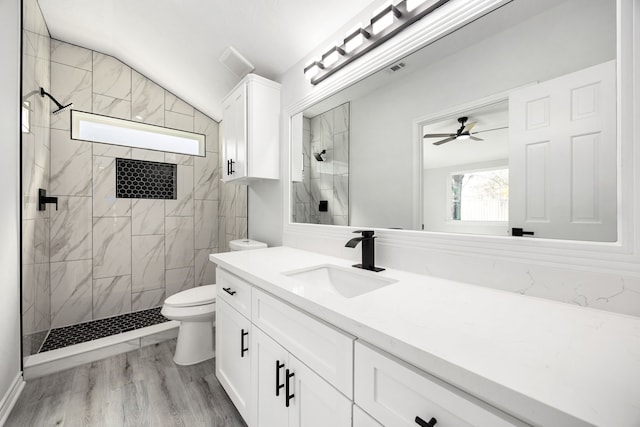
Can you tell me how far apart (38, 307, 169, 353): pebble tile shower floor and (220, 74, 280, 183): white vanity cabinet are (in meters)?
1.71

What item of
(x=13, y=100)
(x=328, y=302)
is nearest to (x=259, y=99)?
(x=13, y=100)

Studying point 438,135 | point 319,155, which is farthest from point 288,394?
point 319,155

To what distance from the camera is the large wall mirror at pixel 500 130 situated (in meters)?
0.76

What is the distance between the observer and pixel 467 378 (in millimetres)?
469

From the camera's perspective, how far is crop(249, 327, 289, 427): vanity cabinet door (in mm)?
976

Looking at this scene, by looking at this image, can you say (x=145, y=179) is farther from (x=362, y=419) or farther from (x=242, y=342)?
(x=362, y=419)

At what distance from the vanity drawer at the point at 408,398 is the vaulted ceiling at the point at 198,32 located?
1.65 meters

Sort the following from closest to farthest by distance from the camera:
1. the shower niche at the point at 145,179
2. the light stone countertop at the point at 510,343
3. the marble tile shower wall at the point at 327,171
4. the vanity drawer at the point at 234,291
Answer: the light stone countertop at the point at 510,343
the vanity drawer at the point at 234,291
the marble tile shower wall at the point at 327,171
the shower niche at the point at 145,179

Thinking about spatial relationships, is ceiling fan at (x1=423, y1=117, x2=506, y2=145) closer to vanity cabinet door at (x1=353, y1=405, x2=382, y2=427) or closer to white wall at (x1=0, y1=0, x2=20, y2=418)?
vanity cabinet door at (x1=353, y1=405, x2=382, y2=427)

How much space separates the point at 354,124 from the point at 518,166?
2.77 feet

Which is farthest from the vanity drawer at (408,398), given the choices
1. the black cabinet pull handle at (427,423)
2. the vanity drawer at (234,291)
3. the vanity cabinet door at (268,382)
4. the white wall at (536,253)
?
the vanity drawer at (234,291)

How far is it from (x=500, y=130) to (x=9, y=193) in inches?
97.5

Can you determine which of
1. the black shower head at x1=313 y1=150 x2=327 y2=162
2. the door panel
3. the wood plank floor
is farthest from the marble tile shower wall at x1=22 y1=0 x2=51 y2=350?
the door panel

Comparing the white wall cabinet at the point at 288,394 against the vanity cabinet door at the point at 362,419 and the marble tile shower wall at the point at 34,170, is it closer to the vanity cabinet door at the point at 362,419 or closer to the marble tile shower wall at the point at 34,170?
the vanity cabinet door at the point at 362,419
